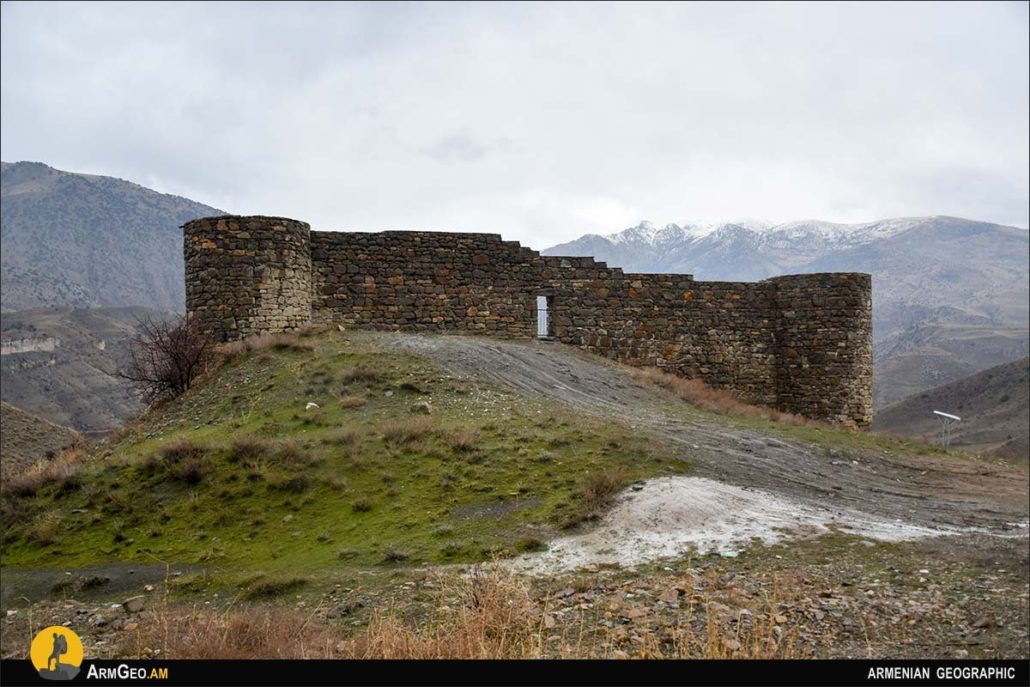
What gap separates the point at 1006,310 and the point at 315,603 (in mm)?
135663

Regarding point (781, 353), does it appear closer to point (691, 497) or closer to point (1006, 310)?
point (691, 497)

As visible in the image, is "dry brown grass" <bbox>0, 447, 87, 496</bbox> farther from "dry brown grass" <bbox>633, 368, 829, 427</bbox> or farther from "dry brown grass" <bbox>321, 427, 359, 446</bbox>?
"dry brown grass" <bbox>633, 368, 829, 427</bbox>

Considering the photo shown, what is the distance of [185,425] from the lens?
39.8 feet

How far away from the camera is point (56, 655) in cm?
354

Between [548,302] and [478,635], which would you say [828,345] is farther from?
[478,635]

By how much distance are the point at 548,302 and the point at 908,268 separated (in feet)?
482

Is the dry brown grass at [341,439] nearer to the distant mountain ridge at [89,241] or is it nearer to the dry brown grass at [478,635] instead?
the dry brown grass at [478,635]

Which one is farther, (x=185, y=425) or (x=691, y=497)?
(x=185, y=425)

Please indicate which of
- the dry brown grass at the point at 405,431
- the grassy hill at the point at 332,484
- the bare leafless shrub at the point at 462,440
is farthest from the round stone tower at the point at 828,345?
the dry brown grass at the point at 405,431

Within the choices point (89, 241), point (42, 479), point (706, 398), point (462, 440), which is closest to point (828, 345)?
point (706, 398)

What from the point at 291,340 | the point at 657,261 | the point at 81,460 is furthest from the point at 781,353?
the point at 657,261

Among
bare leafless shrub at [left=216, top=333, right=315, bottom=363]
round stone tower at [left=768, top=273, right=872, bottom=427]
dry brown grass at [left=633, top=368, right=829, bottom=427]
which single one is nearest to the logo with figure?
bare leafless shrub at [left=216, top=333, right=315, bottom=363]

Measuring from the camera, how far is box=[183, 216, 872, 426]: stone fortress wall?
1584 centimetres

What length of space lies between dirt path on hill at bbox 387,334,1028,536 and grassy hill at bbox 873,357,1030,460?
30.1 m
